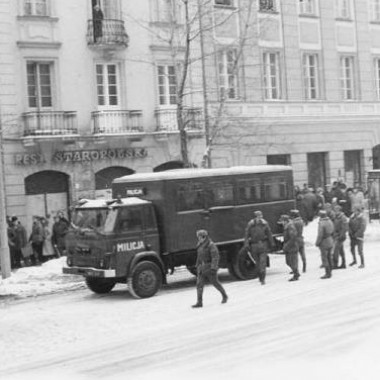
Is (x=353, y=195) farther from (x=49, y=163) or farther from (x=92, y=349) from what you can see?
(x=92, y=349)

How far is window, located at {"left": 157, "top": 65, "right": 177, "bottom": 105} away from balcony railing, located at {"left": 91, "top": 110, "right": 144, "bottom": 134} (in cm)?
154

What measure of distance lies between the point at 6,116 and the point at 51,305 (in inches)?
407

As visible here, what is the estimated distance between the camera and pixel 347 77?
37.8 metres

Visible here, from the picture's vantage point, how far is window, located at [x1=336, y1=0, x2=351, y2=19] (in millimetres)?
37469

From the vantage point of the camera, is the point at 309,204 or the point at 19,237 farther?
the point at 309,204

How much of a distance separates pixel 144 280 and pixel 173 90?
13.9 metres

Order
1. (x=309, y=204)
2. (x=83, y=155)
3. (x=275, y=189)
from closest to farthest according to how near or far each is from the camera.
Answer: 1. (x=275, y=189)
2. (x=83, y=155)
3. (x=309, y=204)

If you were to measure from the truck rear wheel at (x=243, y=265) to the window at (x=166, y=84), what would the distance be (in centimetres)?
1149

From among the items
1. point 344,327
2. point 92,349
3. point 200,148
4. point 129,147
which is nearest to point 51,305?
point 92,349

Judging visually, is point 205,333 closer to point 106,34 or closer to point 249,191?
point 249,191

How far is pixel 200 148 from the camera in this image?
3175 centimetres

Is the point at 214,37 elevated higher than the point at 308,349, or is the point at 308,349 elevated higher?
the point at 214,37

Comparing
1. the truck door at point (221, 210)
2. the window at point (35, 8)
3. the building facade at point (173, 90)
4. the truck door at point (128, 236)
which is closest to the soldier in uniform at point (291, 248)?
the truck door at point (221, 210)

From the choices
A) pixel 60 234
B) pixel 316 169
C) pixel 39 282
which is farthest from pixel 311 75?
pixel 39 282
